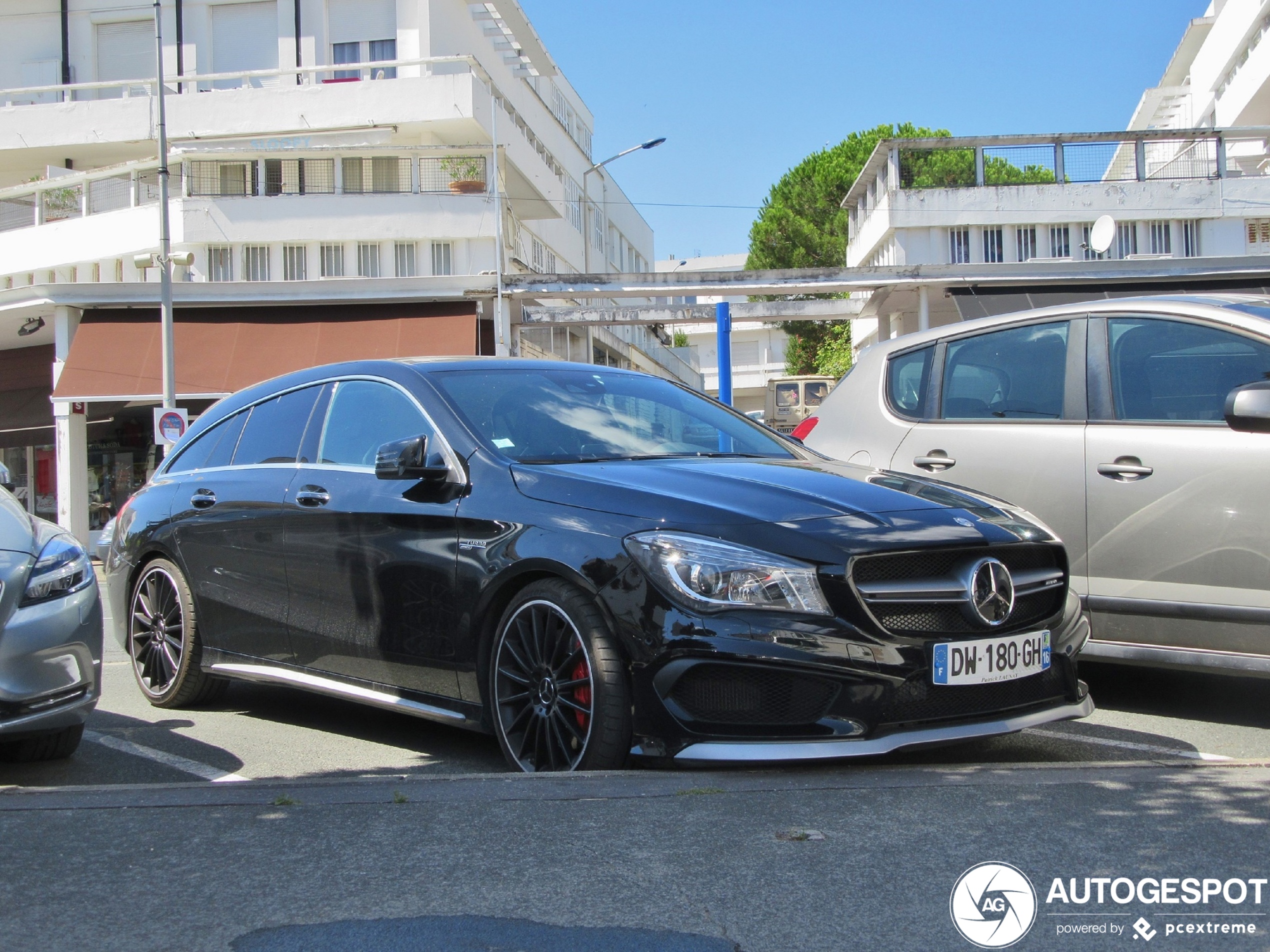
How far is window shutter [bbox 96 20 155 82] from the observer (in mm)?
36281

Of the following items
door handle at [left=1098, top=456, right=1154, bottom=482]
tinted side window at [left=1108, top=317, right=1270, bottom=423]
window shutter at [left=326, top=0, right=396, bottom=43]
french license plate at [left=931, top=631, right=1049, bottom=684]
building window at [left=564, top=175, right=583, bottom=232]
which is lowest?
french license plate at [left=931, top=631, right=1049, bottom=684]

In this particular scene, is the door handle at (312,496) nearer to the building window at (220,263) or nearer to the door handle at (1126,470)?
the door handle at (1126,470)

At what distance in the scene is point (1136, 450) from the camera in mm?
5379

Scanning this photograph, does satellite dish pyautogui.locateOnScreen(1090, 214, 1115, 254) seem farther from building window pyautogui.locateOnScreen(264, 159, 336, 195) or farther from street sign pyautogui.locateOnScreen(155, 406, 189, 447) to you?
street sign pyautogui.locateOnScreen(155, 406, 189, 447)

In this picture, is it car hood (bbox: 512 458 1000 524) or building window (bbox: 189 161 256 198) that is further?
building window (bbox: 189 161 256 198)

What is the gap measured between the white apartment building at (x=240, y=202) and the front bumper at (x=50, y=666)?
20.3 m

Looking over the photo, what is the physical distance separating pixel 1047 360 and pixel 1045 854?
3229 millimetres

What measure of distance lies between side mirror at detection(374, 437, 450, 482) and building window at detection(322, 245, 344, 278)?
26.1 metres

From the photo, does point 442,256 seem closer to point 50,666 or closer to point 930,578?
point 50,666

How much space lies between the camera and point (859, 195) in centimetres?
4659

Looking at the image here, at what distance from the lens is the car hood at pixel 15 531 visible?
4.89m

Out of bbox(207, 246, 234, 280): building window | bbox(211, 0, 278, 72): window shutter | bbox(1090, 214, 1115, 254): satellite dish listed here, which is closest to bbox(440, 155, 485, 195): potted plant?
bbox(207, 246, 234, 280): building window

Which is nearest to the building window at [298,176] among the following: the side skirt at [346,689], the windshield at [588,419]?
the side skirt at [346,689]

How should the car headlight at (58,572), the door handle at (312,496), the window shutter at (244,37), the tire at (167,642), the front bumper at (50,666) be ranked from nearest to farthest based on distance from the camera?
the front bumper at (50,666) < the car headlight at (58,572) < the door handle at (312,496) < the tire at (167,642) < the window shutter at (244,37)
